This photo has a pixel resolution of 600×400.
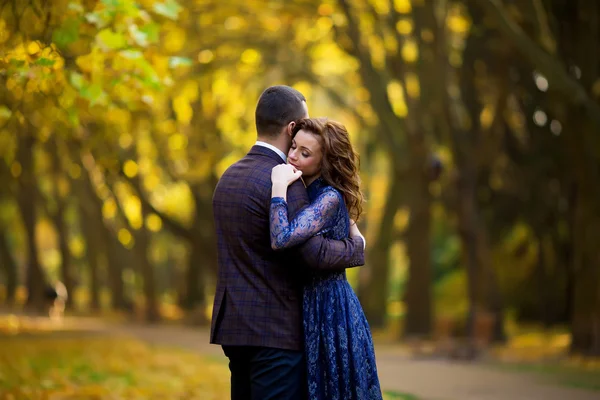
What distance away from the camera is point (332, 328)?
5.07m

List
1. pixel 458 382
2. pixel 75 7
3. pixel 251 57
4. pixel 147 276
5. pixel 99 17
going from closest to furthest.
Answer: pixel 75 7 → pixel 99 17 → pixel 458 382 → pixel 251 57 → pixel 147 276

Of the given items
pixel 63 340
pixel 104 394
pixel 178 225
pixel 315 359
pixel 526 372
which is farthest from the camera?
pixel 178 225

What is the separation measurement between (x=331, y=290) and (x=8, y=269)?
135 ft

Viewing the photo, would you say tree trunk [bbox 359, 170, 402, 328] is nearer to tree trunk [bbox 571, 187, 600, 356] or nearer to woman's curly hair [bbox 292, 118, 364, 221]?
tree trunk [bbox 571, 187, 600, 356]

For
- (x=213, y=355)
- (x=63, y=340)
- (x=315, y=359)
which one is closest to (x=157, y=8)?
(x=315, y=359)

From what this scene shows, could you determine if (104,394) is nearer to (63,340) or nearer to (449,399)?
(449,399)

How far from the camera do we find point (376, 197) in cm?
4012

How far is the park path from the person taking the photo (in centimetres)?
1220

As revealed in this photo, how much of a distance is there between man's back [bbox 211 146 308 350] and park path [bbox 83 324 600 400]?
7.24m

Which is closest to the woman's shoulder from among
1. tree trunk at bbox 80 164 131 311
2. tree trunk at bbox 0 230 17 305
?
tree trunk at bbox 80 164 131 311

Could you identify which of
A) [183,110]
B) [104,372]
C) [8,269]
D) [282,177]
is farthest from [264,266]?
[8,269]

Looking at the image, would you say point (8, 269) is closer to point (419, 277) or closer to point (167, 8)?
point (419, 277)

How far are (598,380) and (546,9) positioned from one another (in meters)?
5.64

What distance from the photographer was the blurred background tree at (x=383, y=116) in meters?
9.06
